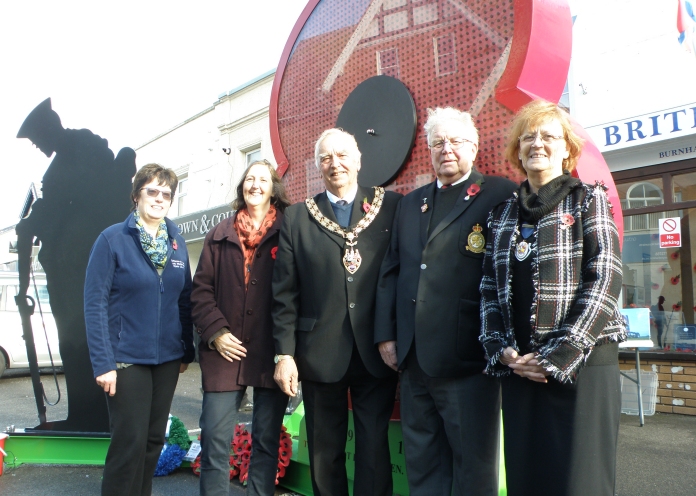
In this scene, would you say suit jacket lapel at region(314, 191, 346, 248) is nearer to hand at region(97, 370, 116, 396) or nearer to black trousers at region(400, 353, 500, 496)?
black trousers at region(400, 353, 500, 496)

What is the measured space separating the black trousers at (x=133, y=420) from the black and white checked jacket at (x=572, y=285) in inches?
65.2

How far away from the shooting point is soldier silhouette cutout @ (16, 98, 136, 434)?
4234 millimetres

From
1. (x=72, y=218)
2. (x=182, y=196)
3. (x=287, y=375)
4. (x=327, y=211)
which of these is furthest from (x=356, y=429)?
(x=182, y=196)

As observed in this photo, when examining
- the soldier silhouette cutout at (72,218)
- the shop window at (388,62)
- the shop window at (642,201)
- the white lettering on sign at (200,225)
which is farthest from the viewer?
the white lettering on sign at (200,225)

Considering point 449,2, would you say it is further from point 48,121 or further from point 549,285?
point 48,121

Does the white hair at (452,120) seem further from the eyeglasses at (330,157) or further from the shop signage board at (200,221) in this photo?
the shop signage board at (200,221)

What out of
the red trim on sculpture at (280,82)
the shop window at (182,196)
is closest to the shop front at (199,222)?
the shop window at (182,196)

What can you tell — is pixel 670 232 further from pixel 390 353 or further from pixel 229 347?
pixel 229 347

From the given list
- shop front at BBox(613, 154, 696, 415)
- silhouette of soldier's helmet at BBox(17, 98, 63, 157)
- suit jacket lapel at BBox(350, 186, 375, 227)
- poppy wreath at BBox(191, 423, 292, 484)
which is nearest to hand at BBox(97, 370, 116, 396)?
poppy wreath at BBox(191, 423, 292, 484)

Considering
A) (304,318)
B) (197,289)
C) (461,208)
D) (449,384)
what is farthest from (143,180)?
(449,384)

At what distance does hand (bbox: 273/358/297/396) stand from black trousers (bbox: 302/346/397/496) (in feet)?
0.28

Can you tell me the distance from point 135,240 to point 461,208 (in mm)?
1612

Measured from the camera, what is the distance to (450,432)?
89.7 inches

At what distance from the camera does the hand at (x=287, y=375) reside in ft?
8.60
